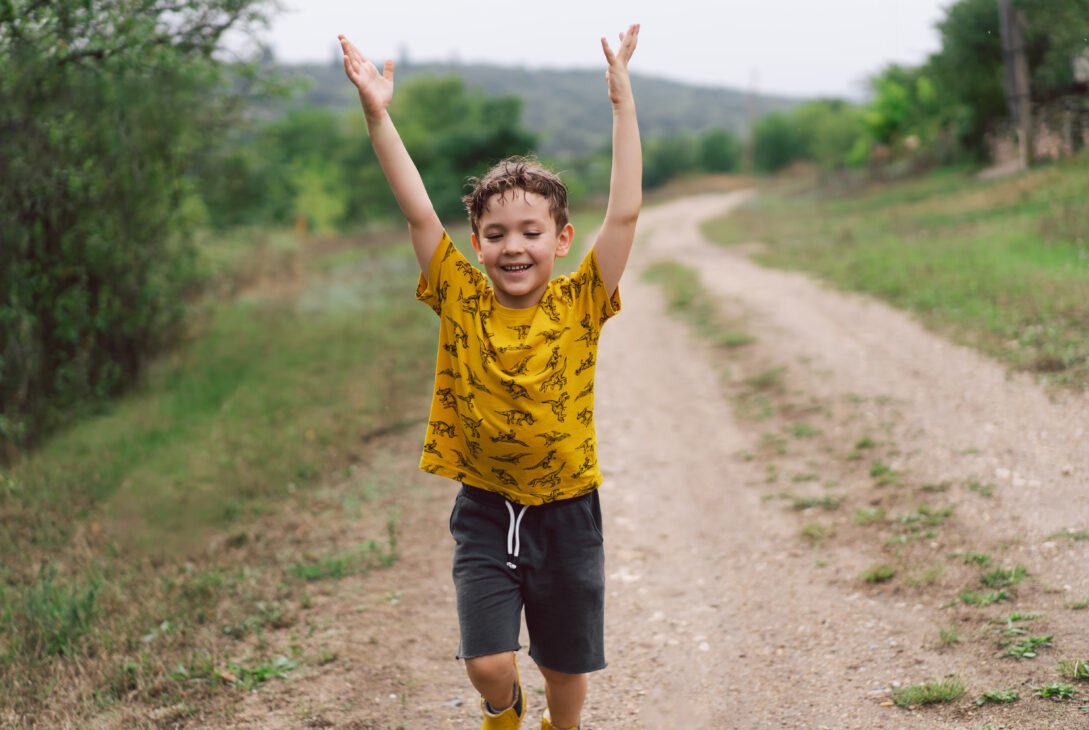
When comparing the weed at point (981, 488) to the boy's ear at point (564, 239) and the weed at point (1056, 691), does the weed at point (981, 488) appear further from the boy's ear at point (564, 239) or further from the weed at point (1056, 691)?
the boy's ear at point (564, 239)

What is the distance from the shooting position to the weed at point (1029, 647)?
384 cm

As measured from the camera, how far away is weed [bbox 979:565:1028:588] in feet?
14.9

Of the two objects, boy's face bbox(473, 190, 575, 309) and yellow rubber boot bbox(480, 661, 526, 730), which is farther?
yellow rubber boot bbox(480, 661, 526, 730)

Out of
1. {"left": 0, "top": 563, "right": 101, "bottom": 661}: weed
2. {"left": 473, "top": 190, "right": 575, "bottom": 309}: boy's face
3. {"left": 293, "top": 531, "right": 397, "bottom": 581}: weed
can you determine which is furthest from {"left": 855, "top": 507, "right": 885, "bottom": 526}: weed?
{"left": 0, "top": 563, "right": 101, "bottom": 661}: weed

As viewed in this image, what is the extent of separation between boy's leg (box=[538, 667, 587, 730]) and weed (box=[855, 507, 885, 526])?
313cm

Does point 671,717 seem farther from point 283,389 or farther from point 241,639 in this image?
point 283,389

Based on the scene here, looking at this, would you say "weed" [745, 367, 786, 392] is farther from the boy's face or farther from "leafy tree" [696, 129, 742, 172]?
"leafy tree" [696, 129, 742, 172]

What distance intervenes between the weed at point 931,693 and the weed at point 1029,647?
34 cm

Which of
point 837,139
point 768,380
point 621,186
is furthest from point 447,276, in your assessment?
point 837,139

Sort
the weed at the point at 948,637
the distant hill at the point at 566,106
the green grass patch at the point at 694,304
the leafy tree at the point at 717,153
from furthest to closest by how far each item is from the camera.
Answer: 1. the distant hill at the point at 566,106
2. the leafy tree at the point at 717,153
3. the green grass patch at the point at 694,304
4. the weed at the point at 948,637

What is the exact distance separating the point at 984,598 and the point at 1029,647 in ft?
1.84

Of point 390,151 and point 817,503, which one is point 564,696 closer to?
point 390,151

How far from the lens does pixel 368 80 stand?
9.76 ft

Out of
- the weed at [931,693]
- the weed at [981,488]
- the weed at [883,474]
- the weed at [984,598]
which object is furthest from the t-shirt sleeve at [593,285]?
the weed at [883,474]
